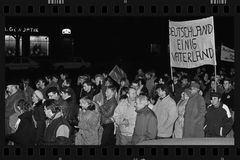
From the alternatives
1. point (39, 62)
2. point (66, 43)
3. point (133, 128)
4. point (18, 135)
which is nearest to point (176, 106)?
point (133, 128)

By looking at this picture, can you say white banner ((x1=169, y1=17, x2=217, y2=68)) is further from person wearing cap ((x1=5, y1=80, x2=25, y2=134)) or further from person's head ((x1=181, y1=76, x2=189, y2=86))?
person wearing cap ((x1=5, y1=80, x2=25, y2=134))

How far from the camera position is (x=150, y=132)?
33.3 feet

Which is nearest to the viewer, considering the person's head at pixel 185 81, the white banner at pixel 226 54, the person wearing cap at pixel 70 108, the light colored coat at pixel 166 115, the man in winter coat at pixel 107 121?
the light colored coat at pixel 166 115

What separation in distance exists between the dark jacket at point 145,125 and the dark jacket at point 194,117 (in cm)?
78

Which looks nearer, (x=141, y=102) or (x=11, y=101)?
(x=141, y=102)

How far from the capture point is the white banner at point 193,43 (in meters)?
10.9

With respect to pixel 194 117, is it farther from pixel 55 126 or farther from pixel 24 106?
pixel 24 106

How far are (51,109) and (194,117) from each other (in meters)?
2.63

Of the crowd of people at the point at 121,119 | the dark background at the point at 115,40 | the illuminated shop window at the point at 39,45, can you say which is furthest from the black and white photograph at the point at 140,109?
the dark background at the point at 115,40

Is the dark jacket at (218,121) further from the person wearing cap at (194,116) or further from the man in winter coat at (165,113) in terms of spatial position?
the man in winter coat at (165,113)

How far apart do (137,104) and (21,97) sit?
136 inches

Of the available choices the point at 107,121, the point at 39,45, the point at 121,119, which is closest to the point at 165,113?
the point at 121,119

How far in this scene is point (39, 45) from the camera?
29.1 m

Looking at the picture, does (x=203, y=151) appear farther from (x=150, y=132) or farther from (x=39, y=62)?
(x=39, y=62)
